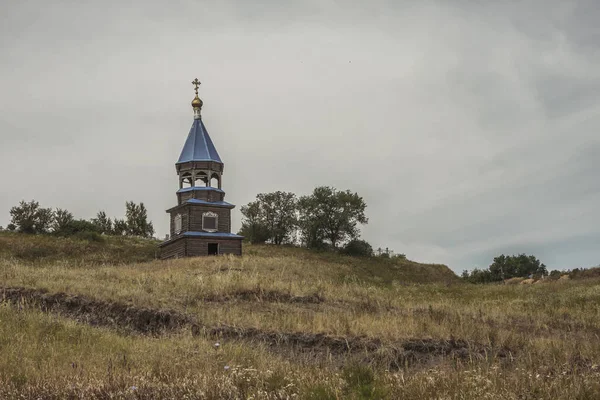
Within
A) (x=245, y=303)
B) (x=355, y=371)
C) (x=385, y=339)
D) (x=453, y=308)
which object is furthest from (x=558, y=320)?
(x=355, y=371)

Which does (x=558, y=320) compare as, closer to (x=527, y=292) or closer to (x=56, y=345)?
(x=527, y=292)

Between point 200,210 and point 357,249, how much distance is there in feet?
89.2

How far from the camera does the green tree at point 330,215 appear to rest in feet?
225

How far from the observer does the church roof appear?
47438mm

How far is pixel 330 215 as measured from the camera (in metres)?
69.4

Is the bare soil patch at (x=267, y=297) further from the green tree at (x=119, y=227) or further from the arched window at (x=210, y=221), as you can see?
the green tree at (x=119, y=227)

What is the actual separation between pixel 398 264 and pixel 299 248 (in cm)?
1115

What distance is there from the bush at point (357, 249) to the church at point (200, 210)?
2355 centimetres

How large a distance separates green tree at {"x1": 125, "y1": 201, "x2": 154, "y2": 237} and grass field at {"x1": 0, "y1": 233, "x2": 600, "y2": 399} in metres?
52.5

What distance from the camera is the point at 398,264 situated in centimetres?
6644

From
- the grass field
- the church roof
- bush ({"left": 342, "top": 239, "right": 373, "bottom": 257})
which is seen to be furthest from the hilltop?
the grass field

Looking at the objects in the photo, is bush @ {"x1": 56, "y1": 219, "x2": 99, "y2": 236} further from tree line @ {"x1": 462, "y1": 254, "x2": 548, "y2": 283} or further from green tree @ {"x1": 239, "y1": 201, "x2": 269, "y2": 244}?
tree line @ {"x1": 462, "y1": 254, "x2": 548, "y2": 283}

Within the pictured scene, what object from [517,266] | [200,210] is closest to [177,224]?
[200,210]

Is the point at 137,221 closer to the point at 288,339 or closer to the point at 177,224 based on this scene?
Answer: the point at 177,224
